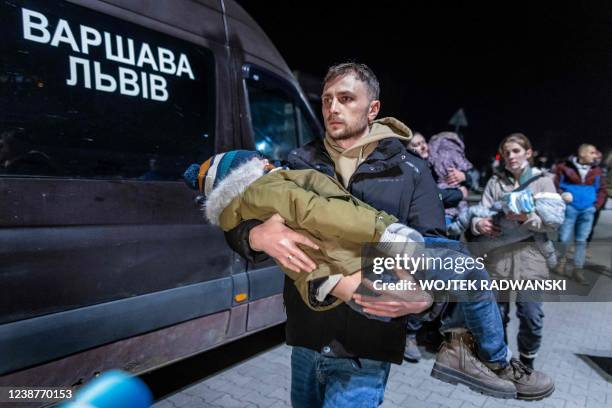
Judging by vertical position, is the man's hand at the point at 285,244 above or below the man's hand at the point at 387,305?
above

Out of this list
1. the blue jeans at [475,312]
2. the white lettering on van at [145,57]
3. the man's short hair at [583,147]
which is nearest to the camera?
the blue jeans at [475,312]

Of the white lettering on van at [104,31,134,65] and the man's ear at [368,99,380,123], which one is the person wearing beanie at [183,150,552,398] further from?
the white lettering on van at [104,31,134,65]

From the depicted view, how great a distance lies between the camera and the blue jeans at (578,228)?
591cm

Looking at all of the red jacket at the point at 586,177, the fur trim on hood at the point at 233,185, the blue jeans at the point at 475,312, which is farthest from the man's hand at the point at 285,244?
the red jacket at the point at 586,177

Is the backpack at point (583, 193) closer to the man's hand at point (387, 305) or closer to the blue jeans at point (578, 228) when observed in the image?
the blue jeans at point (578, 228)

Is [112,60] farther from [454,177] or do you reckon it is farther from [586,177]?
[586,177]

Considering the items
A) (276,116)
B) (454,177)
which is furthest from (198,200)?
(454,177)

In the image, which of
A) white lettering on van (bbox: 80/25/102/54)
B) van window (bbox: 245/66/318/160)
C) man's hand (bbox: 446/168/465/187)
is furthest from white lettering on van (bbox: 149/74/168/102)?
man's hand (bbox: 446/168/465/187)

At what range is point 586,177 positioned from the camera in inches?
225

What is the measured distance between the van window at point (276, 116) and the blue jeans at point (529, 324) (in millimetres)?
2167

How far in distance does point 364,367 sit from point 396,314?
302 mm

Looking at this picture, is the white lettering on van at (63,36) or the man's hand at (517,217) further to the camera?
the man's hand at (517,217)

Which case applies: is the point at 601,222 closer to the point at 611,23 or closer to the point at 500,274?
the point at 611,23

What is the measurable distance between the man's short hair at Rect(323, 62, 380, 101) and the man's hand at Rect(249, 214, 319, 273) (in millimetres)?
639
